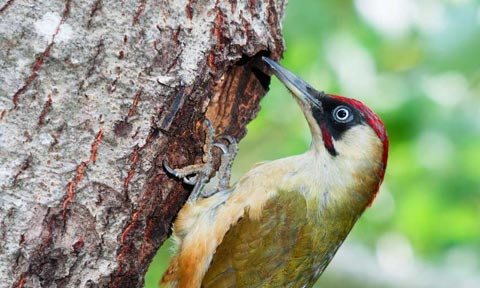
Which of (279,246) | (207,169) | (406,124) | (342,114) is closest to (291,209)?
(279,246)

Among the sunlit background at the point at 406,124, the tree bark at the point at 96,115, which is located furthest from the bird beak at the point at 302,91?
the sunlit background at the point at 406,124

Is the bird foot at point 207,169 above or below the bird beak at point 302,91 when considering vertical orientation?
below

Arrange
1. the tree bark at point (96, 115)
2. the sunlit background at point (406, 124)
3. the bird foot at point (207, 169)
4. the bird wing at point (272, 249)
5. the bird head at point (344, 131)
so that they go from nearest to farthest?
the tree bark at point (96, 115), the bird foot at point (207, 169), the bird wing at point (272, 249), the bird head at point (344, 131), the sunlit background at point (406, 124)

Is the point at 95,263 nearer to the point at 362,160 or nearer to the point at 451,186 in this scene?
the point at 362,160

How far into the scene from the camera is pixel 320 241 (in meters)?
4.28

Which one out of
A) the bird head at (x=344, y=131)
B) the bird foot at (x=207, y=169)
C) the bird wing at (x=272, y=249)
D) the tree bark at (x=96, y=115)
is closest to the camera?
the tree bark at (x=96, y=115)

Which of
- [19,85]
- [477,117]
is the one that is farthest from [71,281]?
[477,117]

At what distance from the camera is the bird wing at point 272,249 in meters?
4.06

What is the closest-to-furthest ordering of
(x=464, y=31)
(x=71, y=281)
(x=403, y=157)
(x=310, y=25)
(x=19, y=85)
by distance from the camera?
(x=19, y=85)
(x=71, y=281)
(x=464, y=31)
(x=310, y=25)
(x=403, y=157)

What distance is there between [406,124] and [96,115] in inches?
143

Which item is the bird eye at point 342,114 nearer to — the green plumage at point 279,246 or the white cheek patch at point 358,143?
the white cheek patch at point 358,143

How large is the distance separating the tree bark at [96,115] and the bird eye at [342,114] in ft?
2.80

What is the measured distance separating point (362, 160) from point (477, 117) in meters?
1.90

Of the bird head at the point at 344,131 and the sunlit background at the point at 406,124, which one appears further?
the sunlit background at the point at 406,124
